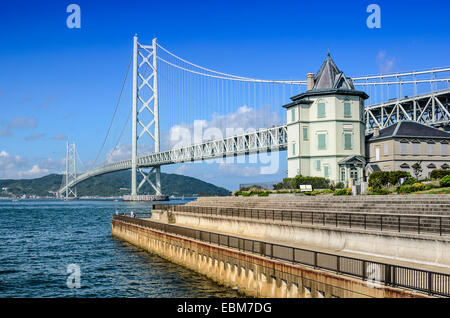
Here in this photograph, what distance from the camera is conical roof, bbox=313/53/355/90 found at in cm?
4812

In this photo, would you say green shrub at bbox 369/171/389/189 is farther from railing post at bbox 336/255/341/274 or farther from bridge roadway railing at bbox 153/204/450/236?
railing post at bbox 336/255/341/274

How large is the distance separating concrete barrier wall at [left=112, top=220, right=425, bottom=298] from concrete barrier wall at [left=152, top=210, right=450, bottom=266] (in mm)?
3733

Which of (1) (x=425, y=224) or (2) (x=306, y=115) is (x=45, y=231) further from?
(1) (x=425, y=224)

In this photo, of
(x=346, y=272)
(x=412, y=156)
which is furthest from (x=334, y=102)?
(x=346, y=272)

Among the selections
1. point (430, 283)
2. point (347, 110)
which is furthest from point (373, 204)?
point (347, 110)

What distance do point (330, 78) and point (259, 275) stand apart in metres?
31.6

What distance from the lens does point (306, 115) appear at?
4791 cm

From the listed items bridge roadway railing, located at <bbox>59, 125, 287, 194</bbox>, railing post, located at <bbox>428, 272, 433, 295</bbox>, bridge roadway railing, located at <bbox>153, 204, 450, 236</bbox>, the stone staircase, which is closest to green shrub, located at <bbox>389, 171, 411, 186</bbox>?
the stone staircase

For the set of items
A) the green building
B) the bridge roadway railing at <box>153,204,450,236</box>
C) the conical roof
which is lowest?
the bridge roadway railing at <box>153,204,450,236</box>

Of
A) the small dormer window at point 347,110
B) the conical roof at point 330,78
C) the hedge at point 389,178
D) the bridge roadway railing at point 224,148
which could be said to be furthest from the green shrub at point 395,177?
the bridge roadway railing at point 224,148

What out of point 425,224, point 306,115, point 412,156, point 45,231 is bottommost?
point 45,231

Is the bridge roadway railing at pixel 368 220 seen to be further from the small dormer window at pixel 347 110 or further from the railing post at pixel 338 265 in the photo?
the small dormer window at pixel 347 110
